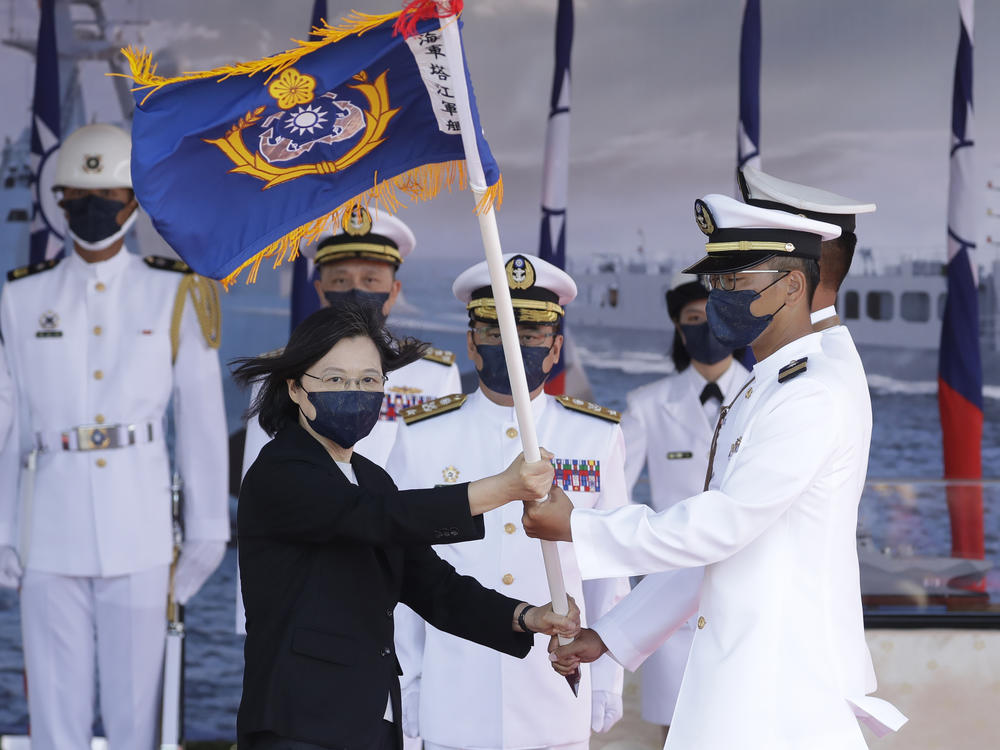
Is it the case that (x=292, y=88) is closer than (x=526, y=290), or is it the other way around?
(x=292, y=88)

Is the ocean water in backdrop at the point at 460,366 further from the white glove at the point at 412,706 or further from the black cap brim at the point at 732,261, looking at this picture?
the black cap brim at the point at 732,261

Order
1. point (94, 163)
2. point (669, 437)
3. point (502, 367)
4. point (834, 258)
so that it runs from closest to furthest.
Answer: point (834, 258), point (502, 367), point (94, 163), point (669, 437)

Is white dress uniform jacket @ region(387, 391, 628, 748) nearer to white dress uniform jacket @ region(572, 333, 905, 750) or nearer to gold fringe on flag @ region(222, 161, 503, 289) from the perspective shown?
white dress uniform jacket @ region(572, 333, 905, 750)

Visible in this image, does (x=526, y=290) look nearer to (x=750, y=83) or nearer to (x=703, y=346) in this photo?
(x=703, y=346)

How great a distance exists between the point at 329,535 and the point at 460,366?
26.2 ft

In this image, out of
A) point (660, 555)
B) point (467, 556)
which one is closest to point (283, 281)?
point (467, 556)

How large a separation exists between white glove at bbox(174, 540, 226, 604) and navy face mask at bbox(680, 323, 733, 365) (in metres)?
1.81

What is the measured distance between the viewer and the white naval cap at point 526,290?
10.3 ft

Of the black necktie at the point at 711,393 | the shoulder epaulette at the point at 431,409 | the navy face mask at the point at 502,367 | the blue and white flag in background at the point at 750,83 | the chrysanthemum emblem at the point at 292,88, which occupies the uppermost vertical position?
the blue and white flag in background at the point at 750,83

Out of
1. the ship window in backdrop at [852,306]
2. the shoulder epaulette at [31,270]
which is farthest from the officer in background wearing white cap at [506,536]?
the ship window in backdrop at [852,306]

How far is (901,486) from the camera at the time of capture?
472cm

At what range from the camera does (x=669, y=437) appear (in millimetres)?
4551

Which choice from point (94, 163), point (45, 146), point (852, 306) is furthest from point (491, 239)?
point (852, 306)

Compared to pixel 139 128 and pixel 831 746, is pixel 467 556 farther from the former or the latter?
pixel 139 128
